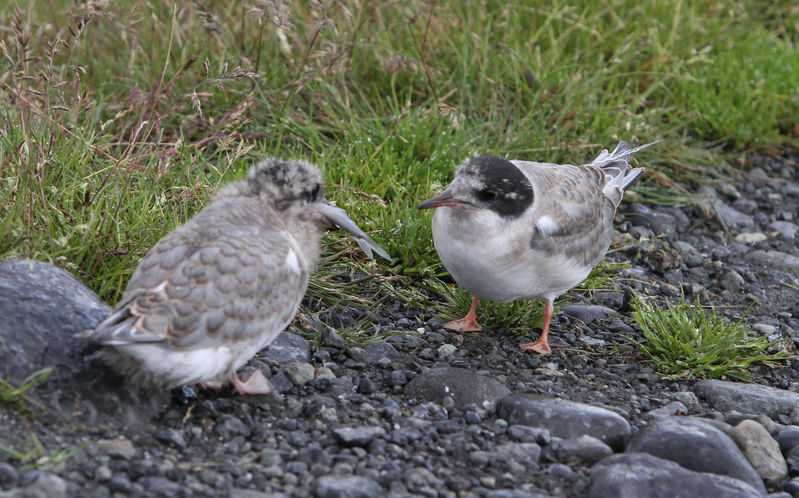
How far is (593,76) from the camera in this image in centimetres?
741

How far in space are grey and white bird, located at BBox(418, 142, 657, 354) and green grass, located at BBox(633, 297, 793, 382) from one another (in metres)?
0.52

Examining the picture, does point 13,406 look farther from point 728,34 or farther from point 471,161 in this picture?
point 728,34

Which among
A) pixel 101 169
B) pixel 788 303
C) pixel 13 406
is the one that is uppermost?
pixel 101 169

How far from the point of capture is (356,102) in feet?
22.1

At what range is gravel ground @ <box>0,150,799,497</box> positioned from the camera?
345 cm

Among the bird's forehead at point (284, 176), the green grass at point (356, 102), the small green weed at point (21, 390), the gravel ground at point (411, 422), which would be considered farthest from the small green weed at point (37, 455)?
the bird's forehead at point (284, 176)

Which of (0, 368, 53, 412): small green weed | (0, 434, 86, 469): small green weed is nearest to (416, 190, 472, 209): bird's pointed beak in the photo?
(0, 368, 53, 412): small green weed

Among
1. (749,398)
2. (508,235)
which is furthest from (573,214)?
(749,398)

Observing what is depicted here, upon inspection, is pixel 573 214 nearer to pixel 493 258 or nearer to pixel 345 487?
pixel 493 258

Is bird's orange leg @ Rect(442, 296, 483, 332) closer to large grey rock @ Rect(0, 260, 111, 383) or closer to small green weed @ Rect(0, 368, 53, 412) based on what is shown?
large grey rock @ Rect(0, 260, 111, 383)

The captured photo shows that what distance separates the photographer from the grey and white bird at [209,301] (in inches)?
137

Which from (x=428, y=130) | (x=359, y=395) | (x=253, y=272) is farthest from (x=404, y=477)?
(x=428, y=130)

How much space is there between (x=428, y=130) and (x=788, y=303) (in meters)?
2.54

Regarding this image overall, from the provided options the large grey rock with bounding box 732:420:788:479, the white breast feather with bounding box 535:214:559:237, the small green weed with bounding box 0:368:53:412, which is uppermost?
the white breast feather with bounding box 535:214:559:237
